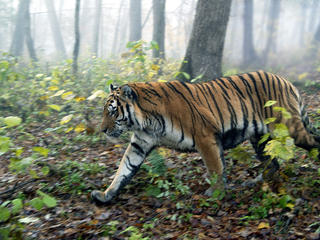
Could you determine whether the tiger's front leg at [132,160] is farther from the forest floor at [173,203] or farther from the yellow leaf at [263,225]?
the yellow leaf at [263,225]

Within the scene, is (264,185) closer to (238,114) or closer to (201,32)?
(238,114)

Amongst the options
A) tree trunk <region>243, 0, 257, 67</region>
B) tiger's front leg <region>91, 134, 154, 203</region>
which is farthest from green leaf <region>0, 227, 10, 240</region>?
tree trunk <region>243, 0, 257, 67</region>

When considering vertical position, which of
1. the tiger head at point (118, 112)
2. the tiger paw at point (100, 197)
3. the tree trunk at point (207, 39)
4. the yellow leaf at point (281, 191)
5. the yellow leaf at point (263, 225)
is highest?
the tree trunk at point (207, 39)

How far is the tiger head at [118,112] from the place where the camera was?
177 inches

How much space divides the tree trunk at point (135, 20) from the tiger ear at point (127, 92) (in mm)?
17042

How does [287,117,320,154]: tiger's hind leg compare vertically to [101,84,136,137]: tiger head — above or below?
below

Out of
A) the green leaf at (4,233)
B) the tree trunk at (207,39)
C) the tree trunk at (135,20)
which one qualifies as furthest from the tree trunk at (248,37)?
the green leaf at (4,233)

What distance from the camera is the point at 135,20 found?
846 inches

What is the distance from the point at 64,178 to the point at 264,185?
9.77 ft

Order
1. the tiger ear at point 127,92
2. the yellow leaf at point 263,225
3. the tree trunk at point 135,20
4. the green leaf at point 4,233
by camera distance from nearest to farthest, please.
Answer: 1. the green leaf at point 4,233
2. the yellow leaf at point 263,225
3. the tiger ear at point 127,92
4. the tree trunk at point 135,20

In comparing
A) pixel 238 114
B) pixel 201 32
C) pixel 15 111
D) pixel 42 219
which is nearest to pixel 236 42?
pixel 201 32

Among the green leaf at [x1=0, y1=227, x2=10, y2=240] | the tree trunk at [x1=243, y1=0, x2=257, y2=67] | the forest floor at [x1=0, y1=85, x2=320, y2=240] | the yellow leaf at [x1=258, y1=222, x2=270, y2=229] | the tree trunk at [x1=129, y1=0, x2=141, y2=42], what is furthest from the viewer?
the tree trunk at [x1=129, y1=0, x2=141, y2=42]

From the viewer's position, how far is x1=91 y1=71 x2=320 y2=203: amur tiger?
4461mm

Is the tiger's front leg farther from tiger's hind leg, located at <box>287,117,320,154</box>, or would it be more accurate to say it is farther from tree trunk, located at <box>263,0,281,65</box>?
tree trunk, located at <box>263,0,281,65</box>
